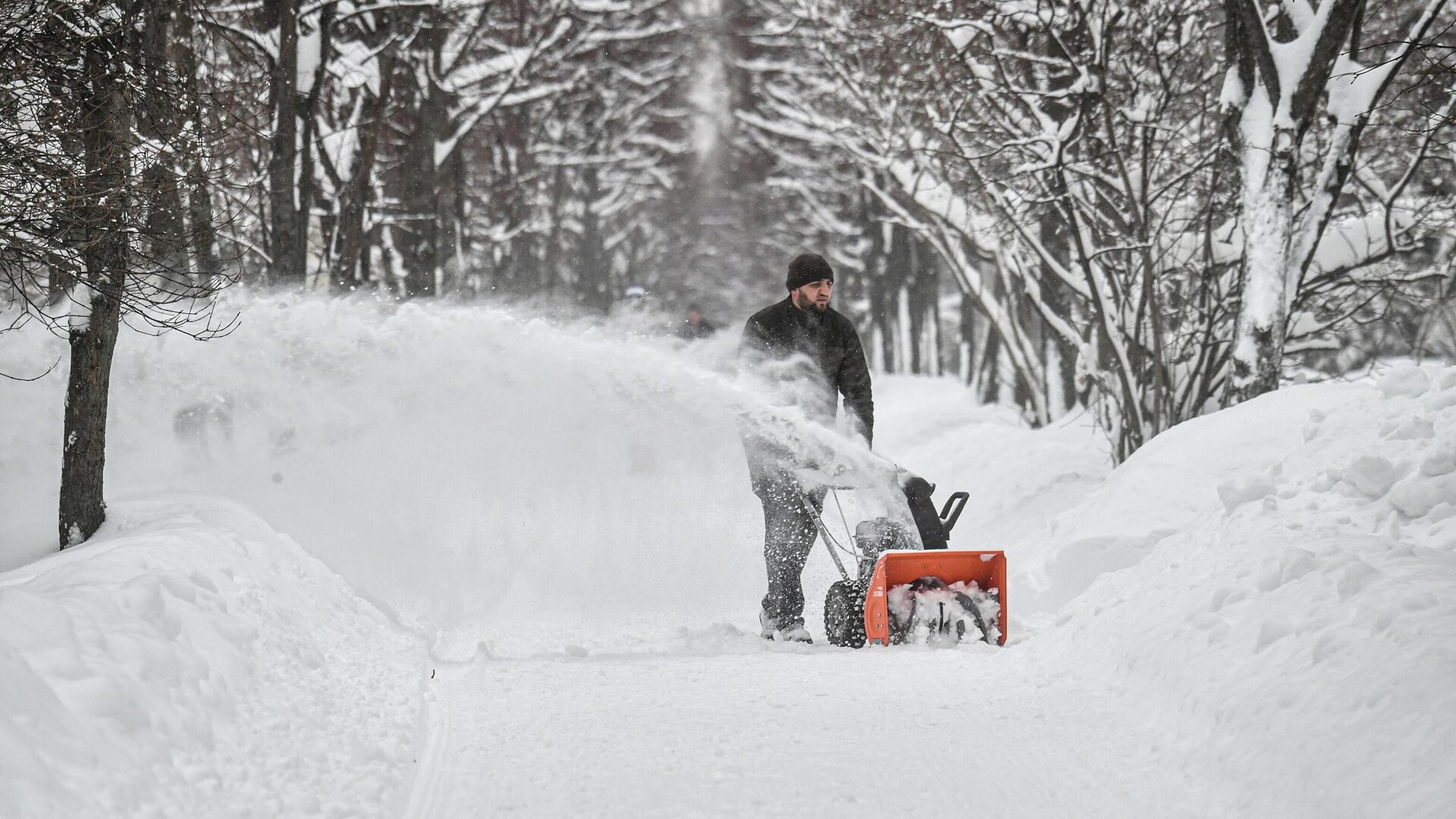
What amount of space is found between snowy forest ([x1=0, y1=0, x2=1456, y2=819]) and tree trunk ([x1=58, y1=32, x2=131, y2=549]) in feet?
0.10

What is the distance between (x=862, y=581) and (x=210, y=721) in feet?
11.4

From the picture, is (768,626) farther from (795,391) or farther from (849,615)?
(795,391)

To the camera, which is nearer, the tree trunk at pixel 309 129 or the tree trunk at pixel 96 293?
the tree trunk at pixel 96 293

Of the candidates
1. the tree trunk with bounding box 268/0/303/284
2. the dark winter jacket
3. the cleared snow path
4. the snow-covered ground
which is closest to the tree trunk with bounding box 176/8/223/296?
the snow-covered ground

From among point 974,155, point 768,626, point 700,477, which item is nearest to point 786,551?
point 768,626

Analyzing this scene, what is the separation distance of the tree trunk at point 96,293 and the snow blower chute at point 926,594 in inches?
146

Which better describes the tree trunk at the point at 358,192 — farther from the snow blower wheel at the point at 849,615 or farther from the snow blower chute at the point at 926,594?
the snow blower chute at the point at 926,594

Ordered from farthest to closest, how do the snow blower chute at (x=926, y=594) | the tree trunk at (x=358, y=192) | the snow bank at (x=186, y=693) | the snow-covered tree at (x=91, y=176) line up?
the tree trunk at (x=358, y=192) < the snow blower chute at (x=926, y=594) < the snow-covered tree at (x=91, y=176) < the snow bank at (x=186, y=693)

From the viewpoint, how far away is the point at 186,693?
379 centimetres

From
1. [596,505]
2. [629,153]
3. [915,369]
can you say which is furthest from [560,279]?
[596,505]

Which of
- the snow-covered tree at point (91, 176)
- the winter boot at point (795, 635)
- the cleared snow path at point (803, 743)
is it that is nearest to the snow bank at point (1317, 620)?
the cleared snow path at point (803, 743)

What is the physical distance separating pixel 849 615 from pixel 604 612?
1825mm

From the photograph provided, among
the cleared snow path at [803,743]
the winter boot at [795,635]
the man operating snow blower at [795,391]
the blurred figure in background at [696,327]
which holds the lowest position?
the winter boot at [795,635]

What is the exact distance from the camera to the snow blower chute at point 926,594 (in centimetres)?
605
